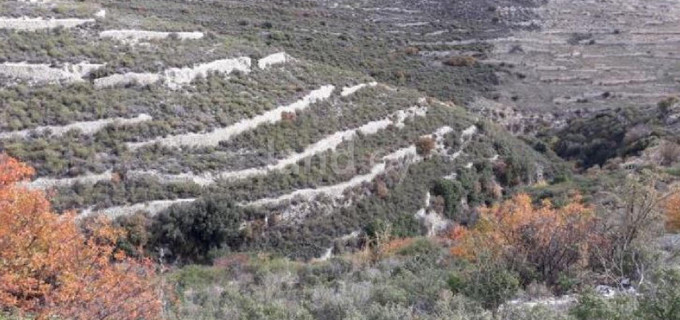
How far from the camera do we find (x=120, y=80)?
2959 cm

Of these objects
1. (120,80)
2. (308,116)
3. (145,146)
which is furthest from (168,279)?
(308,116)

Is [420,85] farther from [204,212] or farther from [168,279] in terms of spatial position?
[168,279]

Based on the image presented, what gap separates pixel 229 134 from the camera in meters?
29.8

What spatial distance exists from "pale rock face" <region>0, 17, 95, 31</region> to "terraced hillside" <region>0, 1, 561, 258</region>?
0.31 ft

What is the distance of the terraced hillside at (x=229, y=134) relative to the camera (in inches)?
987

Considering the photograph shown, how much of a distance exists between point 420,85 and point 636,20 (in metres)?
32.7

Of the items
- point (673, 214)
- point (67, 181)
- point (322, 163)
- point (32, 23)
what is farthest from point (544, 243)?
point (32, 23)

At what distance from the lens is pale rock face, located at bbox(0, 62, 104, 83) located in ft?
89.6

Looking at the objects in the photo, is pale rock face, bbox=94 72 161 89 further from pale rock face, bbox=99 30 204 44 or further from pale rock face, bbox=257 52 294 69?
pale rock face, bbox=257 52 294 69

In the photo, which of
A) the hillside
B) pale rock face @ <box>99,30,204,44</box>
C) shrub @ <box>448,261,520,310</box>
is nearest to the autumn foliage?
the hillside

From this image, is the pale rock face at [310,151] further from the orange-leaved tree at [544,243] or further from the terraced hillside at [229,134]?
the orange-leaved tree at [544,243]

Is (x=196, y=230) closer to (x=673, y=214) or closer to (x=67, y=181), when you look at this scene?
(x=67, y=181)

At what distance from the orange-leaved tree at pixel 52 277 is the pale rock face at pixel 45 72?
45.2 ft

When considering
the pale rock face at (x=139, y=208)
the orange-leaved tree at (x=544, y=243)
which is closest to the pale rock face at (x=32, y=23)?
the pale rock face at (x=139, y=208)
